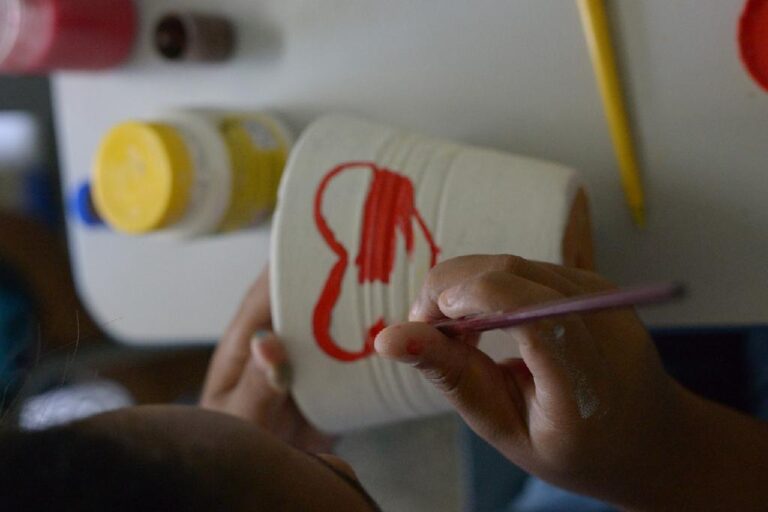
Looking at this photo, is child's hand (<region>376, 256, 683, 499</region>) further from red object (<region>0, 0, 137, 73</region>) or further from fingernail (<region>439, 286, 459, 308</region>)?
red object (<region>0, 0, 137, 73</region>)

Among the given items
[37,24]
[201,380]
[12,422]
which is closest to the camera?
[12,422]

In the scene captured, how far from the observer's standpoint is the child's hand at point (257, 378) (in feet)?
1.35

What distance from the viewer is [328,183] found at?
38cm

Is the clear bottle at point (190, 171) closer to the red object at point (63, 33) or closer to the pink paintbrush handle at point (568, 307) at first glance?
the red object at point (63, 33)

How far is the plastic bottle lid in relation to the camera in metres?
0.43

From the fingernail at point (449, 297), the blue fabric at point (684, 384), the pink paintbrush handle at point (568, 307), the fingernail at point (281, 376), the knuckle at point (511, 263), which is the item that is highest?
the pink paintbrush handle at point (568, 307)

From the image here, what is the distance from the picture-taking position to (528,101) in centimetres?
42

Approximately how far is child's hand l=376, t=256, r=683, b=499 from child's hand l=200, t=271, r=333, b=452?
10cm

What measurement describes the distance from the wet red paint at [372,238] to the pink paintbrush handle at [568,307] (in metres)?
0.09

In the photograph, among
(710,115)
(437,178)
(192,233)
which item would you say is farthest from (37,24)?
(710,115)

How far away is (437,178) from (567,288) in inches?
4.2

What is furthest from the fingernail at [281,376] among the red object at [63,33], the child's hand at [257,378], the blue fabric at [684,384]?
the red object at [63,33]

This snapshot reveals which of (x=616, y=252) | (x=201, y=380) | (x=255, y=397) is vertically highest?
(x=616, y=252)

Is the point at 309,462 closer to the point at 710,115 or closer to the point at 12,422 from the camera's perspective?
the point at 12,422
